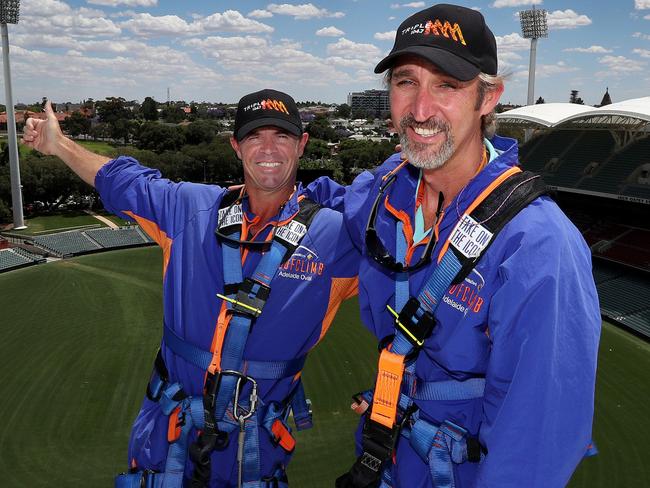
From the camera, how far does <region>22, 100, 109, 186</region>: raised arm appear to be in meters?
4.49

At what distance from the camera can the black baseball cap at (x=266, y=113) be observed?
163 inches

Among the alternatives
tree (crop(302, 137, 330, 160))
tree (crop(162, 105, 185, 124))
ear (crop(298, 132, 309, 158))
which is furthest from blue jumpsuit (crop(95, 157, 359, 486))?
tree (crop(162, 105, 185, 124))

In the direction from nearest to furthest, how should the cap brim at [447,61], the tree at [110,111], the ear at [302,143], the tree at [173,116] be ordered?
the cap brim at [447,61]
the ear at [302,143]
the tree at [110,111]
the tree at [173,116]

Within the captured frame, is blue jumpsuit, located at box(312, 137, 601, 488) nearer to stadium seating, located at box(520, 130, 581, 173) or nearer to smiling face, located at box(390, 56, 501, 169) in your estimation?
smiling face, located at box(390, 56, 501, 169)

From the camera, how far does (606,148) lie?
143ft

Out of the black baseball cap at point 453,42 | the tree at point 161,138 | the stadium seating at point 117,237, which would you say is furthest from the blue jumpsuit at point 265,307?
the tree at point 161,138

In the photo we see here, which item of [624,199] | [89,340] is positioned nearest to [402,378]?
[89,340]

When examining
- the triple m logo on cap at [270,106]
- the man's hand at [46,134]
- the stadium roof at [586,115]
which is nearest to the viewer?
the triple m logo on cap at [270,106]

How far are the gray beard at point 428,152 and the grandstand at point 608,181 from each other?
2838 centimetres

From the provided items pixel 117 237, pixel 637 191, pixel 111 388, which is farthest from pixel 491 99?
pixel 117 237

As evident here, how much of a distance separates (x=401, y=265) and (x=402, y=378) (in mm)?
648

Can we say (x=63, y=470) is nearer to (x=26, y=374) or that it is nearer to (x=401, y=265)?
(x=26, y=374)

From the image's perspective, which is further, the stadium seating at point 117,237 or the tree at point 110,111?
the tree at point 110,111

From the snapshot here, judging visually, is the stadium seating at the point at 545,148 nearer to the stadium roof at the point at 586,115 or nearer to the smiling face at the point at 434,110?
the stadium roof at the point at 586,115
